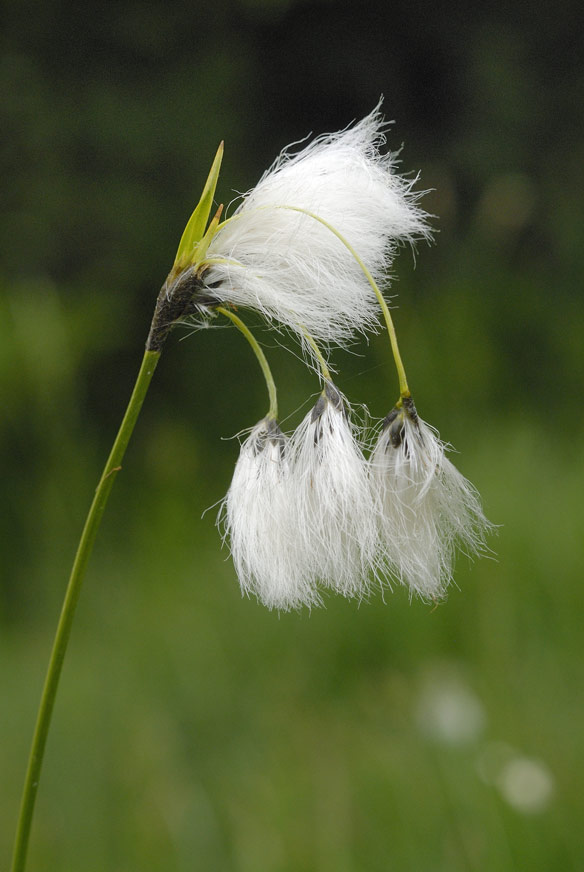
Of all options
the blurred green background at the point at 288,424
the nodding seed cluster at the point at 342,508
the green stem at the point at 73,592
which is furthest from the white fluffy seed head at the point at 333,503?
the blurred green background at the point at 288,424

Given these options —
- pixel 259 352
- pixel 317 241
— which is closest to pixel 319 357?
pixel 259 352

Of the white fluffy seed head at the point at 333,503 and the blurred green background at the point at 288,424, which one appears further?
the blurred green background at the point at 288,424

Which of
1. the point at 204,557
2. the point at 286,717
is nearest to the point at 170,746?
the point at 286,717

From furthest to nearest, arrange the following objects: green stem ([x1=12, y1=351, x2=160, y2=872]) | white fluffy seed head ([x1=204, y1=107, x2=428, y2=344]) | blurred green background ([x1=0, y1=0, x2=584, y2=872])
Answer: blurred green background ([x1=0, y1=0, x2=584, y2=872])
white fluffy seed head ([x1=204, y1=107, x2=428, y2=344])
green stem ([x1=12, y1=351, x2=160, y2=872])

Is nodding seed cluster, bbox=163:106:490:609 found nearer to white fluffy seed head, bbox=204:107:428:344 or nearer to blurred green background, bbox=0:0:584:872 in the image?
white fluffy seed head, bbox=204:107:428:344

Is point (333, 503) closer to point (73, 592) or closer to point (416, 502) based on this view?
point (416, 502)

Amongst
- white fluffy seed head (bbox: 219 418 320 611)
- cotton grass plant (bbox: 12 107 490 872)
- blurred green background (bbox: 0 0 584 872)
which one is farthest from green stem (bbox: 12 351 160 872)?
blurred green background (bbox: 0 0 584 872)

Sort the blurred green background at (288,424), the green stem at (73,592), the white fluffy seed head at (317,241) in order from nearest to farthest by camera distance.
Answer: the green stem at (73,592), the white fluffy seed head at (317,241), the blurred green background at (288,424)

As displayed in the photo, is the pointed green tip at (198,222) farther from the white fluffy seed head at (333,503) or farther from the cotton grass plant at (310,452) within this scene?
the white fluffy seed head at (333,503)
